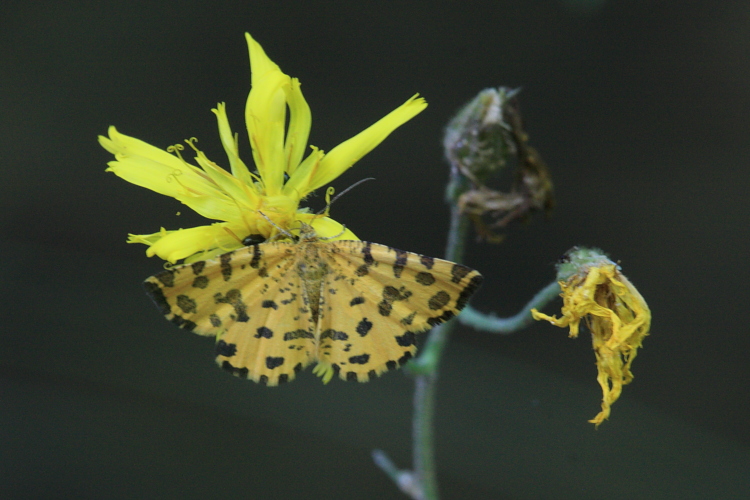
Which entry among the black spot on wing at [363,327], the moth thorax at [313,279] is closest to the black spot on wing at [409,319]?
the black spot on wing at [363,327]

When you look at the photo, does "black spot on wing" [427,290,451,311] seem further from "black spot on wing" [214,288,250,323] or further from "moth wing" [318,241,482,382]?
"black spot on wing" [214,288,250,323]

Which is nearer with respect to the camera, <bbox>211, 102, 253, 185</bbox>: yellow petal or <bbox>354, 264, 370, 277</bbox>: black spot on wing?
<bbox>354, 264, 370, 277</bbox>: black spot on wing

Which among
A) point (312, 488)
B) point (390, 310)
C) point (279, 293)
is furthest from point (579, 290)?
point (312, 488)

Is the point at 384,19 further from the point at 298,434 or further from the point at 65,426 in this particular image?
the point at 65,426

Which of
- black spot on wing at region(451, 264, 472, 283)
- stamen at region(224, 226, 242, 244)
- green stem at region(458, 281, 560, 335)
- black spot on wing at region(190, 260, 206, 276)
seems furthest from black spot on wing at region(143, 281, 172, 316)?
green stem at region(458, 281, 560, 335)

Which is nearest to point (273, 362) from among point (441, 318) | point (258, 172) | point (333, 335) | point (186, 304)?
point (333, 335)

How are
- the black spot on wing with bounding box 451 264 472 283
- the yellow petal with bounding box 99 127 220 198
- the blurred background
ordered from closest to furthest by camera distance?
the black spot on wing with bounding box 451 264 472 283 < the yellow petal with bounding box 99 127 220 198 < the blurred background
